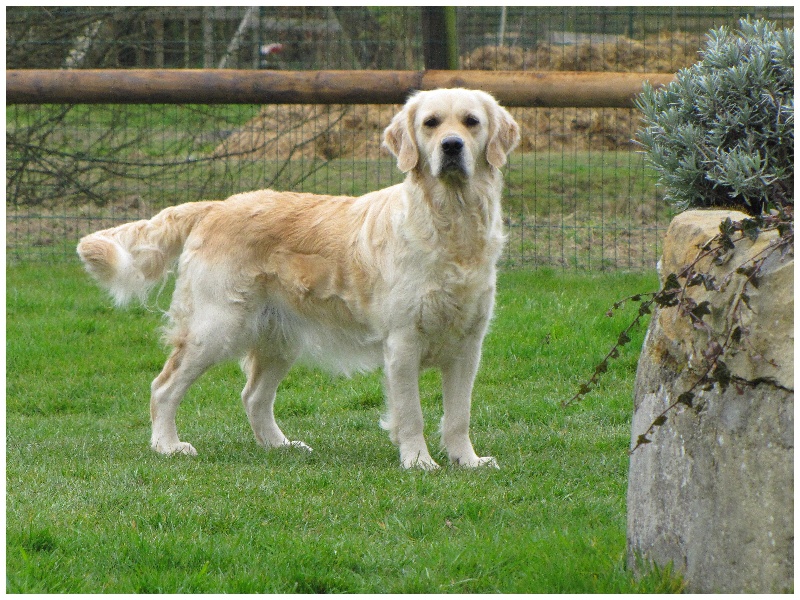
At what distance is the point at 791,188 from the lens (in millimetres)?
3842

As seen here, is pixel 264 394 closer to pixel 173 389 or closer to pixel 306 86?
pixel 173 389

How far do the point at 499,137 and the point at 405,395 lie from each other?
1.30 metres

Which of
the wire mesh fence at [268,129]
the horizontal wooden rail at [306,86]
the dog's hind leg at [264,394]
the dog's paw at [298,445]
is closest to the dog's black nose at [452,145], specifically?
the dog's hind leg at [264,394]

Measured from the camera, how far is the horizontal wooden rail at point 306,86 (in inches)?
309

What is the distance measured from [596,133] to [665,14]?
73.8 inches

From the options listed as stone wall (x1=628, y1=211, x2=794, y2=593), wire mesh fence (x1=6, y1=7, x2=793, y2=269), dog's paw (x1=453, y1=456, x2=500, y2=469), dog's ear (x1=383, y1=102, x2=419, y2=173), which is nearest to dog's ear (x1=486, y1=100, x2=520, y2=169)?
dog's ear (x1=383, y1=102, x2=419, y2=173)

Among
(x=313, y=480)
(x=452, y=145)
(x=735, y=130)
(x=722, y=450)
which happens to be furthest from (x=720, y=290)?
(x=313, y=480)

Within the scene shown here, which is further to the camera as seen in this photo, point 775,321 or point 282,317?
point 282,317

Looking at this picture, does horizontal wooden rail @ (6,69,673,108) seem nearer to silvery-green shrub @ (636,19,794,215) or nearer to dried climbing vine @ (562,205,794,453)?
silvery-green shrub @ (636,19,794,215)

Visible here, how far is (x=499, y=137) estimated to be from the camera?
15.8 feet

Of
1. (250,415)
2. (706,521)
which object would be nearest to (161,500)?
(250,415)

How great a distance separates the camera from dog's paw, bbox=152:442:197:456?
198 inches

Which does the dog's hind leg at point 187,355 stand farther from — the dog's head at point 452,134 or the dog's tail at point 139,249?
the dog's head at point 452,134

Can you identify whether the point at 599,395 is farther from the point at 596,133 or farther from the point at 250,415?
the point at 596,133
